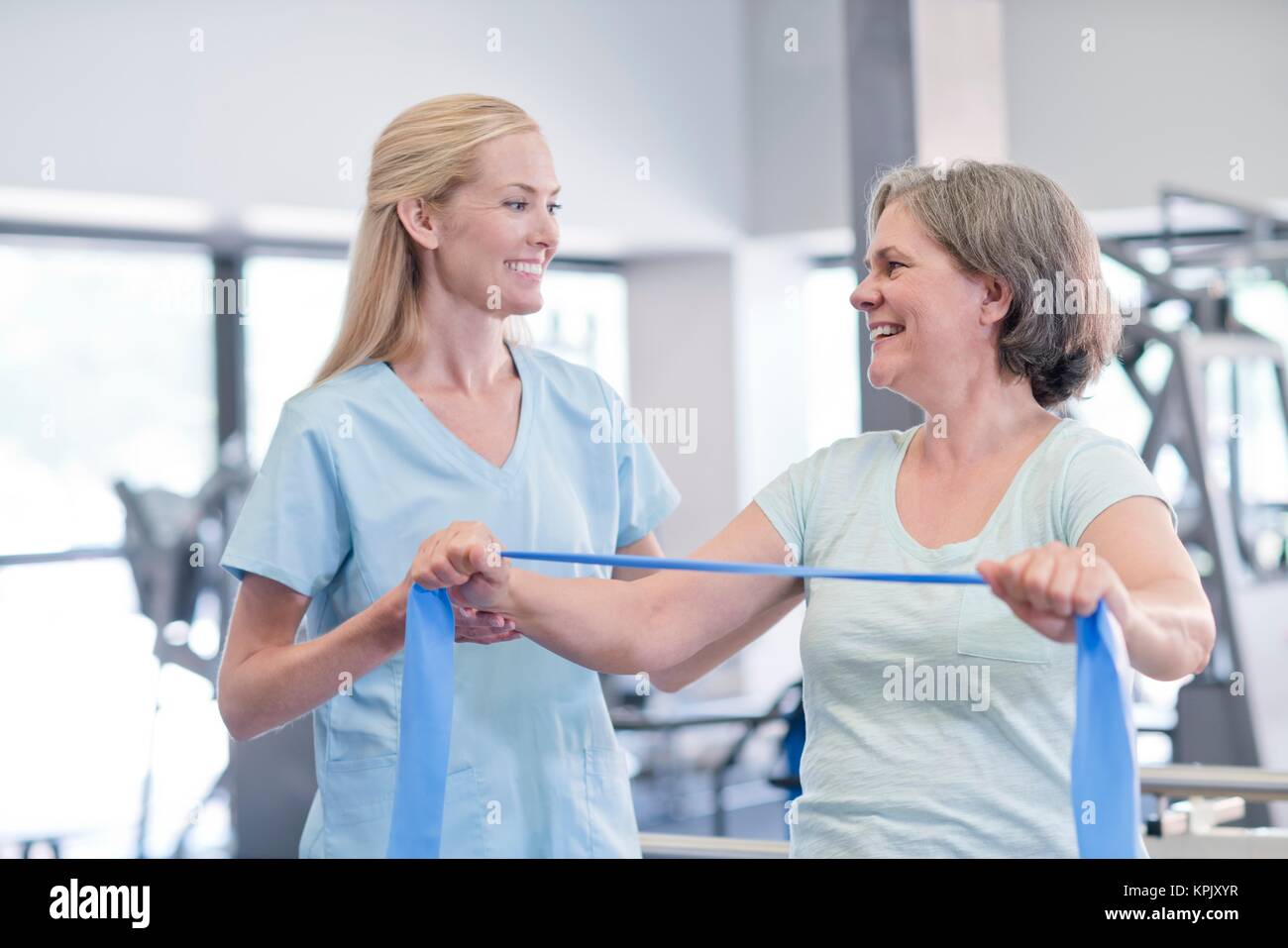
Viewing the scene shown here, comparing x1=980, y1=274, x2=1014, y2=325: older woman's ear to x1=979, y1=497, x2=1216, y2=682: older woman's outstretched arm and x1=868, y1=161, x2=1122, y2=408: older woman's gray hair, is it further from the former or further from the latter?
x1=979, y1=497, x2=1216, y2=682: older woman's outstretched arm

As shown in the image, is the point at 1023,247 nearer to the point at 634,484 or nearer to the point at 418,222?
the point at 634,484

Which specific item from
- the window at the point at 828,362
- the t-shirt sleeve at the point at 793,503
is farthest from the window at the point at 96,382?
the t-shirt sleeve at the point at 793,503

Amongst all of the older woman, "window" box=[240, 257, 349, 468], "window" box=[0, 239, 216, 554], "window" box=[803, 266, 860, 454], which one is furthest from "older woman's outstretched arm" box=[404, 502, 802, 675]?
"window" box=[803, 266, 860, 454]

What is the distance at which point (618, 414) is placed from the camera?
1872 mm

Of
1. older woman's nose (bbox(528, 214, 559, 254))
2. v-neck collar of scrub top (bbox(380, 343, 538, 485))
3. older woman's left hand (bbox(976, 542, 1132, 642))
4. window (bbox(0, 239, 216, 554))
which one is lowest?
older woman's left hand (bbox(976, 542, 1132, 642))

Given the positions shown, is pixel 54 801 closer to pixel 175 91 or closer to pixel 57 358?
pixel 57 358

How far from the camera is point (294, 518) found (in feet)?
5.33

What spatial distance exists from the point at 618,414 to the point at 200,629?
4641mm

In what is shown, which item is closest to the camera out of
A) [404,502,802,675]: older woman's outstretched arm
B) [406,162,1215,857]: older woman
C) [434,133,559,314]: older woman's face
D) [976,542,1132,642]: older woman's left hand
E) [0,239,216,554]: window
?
[976,542,1132,642]: older woman's left hand

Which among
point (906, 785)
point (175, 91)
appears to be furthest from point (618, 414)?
point (175, 91)

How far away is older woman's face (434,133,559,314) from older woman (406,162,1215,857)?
1.19 feet

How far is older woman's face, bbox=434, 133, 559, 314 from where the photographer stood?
1.71 meters

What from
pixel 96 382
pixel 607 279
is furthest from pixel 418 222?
pixel 607 279

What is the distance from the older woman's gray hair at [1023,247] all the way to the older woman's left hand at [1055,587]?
41 centimetres
